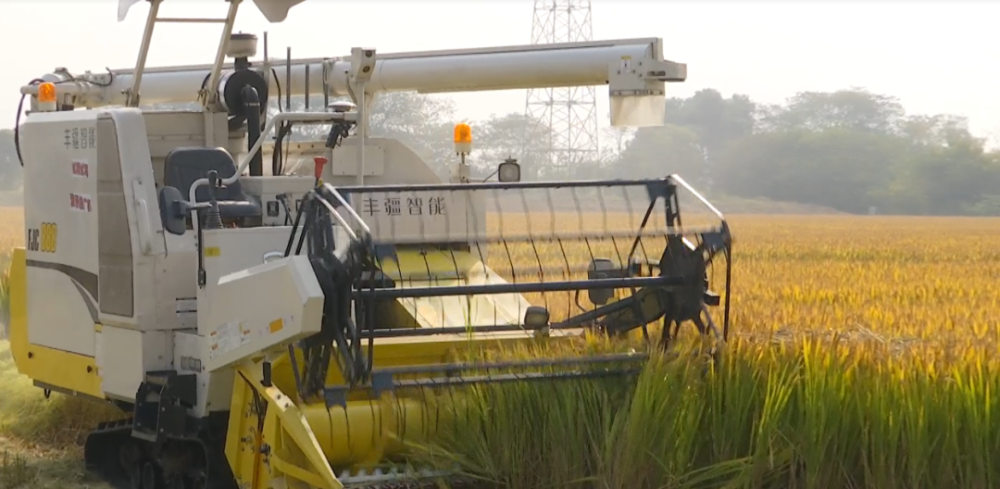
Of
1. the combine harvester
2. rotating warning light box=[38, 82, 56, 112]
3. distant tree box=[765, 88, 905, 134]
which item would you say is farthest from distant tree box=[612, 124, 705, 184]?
rotating warning light box=[38, 82, 56, 112]

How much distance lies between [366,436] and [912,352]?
260cm

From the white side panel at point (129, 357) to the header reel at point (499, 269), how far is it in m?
0.96

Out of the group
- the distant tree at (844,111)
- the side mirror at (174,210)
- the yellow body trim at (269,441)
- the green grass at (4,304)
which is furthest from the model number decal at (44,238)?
the distant tree at (844,111)

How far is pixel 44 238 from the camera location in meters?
9.06

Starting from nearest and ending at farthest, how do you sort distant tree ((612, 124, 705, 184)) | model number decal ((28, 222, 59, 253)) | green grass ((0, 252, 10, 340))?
model number decal ((28, 222, 59, 253)) → green grass ((0, 252, 10, 340)) → distant tree ((612, 124, 705, 184))

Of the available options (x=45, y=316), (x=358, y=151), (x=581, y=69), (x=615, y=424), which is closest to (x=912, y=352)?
(x=615, y=424)

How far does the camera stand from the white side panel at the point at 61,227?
8.44 m

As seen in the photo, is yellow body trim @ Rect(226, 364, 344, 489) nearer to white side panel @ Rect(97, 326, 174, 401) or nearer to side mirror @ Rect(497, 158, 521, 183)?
white side panel @ Rect(97, 326, 174, 401)

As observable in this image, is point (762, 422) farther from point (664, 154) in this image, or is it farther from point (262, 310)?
point (664, 154)

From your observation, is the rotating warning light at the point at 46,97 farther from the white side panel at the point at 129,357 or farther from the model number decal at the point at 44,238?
the white side panel at the point at 129,357

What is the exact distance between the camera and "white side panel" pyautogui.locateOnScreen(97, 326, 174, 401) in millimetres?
7973

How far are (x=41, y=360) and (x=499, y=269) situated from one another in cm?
299

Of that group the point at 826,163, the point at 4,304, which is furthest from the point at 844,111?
the point at 4,304

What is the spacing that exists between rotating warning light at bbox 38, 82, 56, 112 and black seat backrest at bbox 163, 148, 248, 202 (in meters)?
1.33
